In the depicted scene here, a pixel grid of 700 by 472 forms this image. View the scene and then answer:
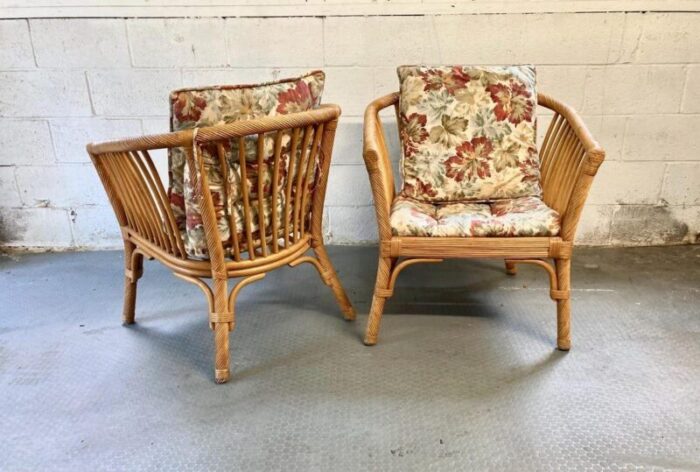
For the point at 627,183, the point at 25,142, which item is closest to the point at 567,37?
the point at 627,183

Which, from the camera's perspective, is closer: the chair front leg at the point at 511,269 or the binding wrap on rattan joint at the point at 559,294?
the binding wrap on rattan joint at the point at 559,294

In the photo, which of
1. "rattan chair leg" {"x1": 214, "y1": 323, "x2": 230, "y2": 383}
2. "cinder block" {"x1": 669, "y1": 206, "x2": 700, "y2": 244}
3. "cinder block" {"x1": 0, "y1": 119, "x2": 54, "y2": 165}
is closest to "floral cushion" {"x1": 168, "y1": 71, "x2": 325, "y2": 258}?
"rattan chair leg" {"x1": 214, "y1": 323, "x2": 230, "y2": 383}

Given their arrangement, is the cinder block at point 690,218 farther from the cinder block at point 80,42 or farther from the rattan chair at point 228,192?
the cinder block at point 80,42

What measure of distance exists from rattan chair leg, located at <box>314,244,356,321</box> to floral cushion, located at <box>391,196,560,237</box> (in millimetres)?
277

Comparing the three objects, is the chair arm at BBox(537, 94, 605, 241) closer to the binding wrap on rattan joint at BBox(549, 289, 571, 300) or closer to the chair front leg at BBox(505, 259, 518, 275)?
the binding wrap on rattan joint at BBox(549, 289, 571, 300)

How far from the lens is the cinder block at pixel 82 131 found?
A: 226cm

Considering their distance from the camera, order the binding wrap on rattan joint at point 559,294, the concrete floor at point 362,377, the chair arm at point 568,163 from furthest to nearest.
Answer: the binding wrap on rattan joint at point 559,294 < the chair arm at point 568,163 < the concrete floor at point 362,377

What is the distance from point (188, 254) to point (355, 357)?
0.60 meters

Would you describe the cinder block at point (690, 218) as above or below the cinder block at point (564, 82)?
below

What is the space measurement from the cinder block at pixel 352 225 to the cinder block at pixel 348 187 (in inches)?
1.4

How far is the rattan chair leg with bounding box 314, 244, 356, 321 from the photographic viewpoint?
1710 millimetres

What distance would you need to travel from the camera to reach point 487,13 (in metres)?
2.06

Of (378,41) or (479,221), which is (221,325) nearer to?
(479,221)

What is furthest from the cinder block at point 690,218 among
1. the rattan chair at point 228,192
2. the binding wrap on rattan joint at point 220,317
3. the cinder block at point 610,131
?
the binding wrap on rattan joint at point 220,317
